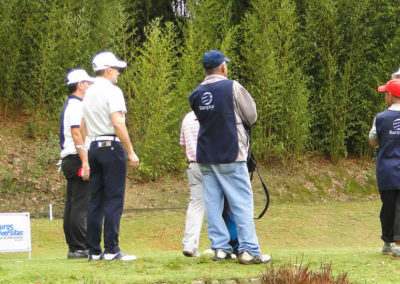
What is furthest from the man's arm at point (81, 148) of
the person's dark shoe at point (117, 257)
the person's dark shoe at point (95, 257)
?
the person's dark shoe at point (117, 257)

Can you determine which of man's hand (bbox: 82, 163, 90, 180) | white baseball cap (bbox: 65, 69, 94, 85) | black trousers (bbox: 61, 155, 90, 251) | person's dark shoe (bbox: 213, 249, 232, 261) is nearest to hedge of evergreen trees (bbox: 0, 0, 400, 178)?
white baseball cap (bbox: 65, 69, 94, 85)

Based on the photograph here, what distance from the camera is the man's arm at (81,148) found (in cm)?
540

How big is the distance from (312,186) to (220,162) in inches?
428

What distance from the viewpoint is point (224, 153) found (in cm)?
461

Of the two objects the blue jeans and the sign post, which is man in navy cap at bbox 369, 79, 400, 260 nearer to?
the blue jeans

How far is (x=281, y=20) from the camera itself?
1489cm

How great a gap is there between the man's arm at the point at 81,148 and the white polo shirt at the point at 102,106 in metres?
0.62

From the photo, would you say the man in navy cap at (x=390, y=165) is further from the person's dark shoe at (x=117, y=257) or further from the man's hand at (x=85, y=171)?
the man's hand at (x=85, y=171)

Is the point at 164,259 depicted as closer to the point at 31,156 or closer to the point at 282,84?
the point at 31,156

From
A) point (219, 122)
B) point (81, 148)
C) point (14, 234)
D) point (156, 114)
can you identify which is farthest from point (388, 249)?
point (156, 114)

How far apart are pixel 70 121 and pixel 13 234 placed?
1.77 metres

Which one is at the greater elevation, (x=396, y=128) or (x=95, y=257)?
(x=396, y=128)

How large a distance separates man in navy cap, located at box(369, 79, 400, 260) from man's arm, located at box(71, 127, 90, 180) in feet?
8.07

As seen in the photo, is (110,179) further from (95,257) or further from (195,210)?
(195,210)
